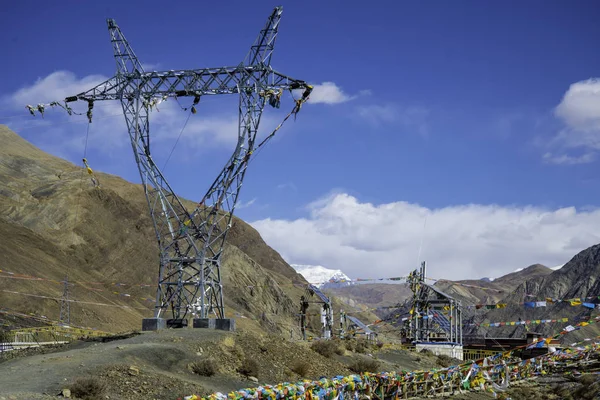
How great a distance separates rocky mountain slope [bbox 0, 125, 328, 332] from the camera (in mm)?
62188

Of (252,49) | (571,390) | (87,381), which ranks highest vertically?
(252,49)

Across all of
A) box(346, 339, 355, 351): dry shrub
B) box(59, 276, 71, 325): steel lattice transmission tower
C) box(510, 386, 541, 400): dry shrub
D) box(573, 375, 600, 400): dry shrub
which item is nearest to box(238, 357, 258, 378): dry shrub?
box(346, 339, 355, 351): dry shrub

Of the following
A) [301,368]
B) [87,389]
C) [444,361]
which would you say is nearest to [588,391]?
[444,361]

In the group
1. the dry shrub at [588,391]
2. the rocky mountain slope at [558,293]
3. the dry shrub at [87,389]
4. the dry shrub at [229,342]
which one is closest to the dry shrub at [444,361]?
the dry shrub at [588,391]

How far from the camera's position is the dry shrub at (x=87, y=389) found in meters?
14.9

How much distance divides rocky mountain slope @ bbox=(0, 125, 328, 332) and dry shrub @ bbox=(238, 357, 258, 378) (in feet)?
124

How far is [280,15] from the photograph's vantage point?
27.8 meters

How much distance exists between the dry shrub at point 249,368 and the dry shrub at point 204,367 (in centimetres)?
129

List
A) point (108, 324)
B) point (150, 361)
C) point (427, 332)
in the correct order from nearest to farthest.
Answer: point (150, 361) → point (427, 332) → point (108, 324)

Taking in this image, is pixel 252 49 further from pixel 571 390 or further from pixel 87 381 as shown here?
pixel 571 390

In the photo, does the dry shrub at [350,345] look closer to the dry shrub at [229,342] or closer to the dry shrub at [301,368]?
the dry shrub at [301,368]

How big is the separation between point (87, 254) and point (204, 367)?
223ft

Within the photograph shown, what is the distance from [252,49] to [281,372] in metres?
12.9

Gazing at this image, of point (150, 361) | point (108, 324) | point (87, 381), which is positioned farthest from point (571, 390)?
point (108, 324)
